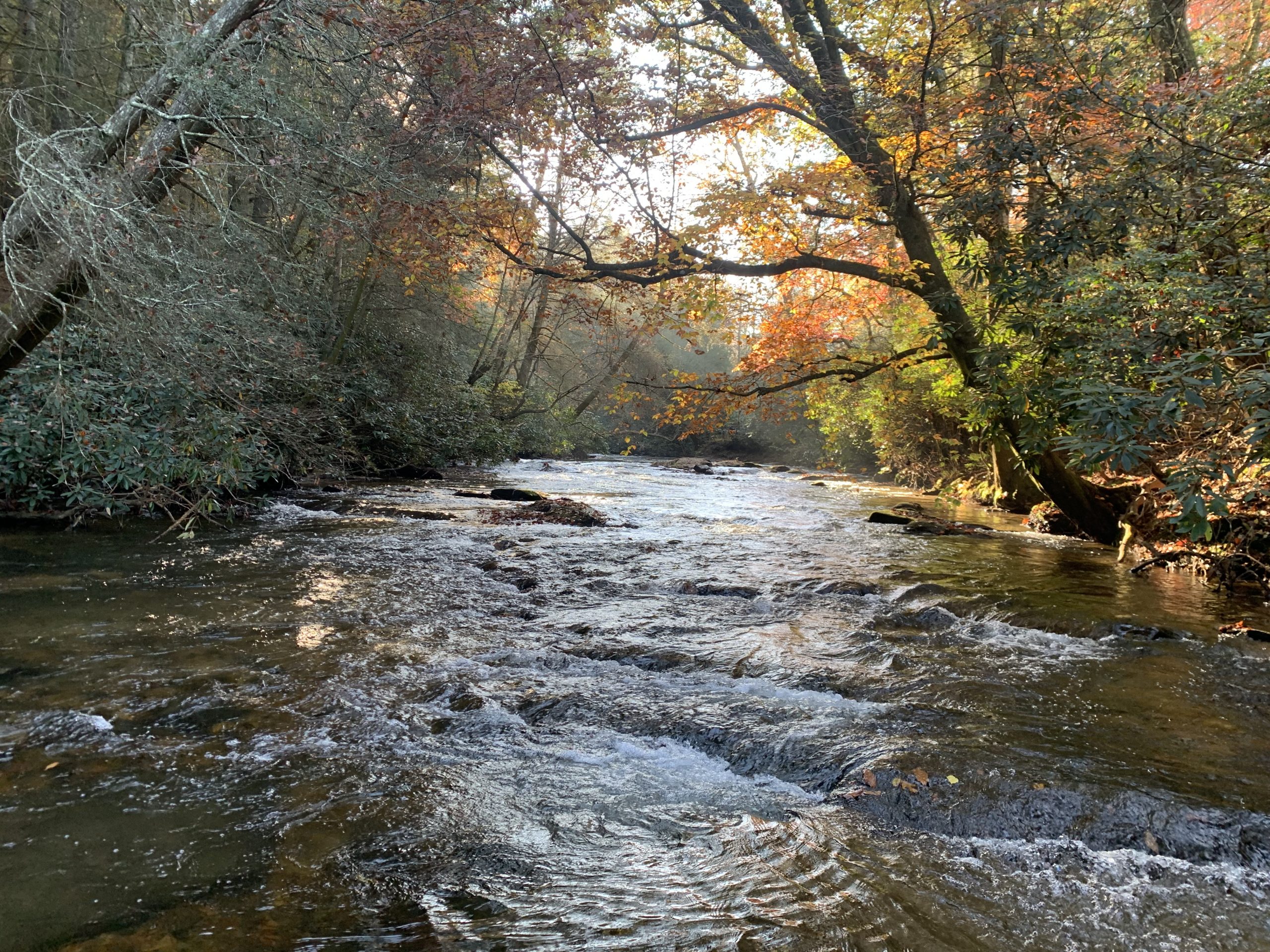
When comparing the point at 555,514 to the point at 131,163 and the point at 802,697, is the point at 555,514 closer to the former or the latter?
the point at 131,163

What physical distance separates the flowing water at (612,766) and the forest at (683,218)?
176cm

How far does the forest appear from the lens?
602 centimetres

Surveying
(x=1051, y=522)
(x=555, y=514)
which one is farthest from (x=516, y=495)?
(x=1051, y=522)

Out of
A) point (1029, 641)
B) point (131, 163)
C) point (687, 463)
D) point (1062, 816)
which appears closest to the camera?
point (1062, 816)

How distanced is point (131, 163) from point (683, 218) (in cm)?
644

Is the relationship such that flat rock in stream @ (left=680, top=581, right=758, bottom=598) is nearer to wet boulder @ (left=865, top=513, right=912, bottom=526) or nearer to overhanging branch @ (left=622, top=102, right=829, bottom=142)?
overhanging branch @ (left=622, top=102, right=829, bottom=142)

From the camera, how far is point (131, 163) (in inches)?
254

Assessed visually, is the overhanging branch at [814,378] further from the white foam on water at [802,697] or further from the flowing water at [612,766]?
the white foam on water at [802,697]

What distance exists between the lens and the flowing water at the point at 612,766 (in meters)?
2.59

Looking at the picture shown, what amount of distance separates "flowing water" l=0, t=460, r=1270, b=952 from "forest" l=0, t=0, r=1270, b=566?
176 cm

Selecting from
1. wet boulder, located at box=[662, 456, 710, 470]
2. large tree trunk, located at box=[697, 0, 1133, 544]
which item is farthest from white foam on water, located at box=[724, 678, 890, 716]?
wet boulder, located at box=[662, 456, 710, 470]

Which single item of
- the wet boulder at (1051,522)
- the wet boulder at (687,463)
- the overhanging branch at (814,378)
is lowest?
the wet boulder at (687,463)

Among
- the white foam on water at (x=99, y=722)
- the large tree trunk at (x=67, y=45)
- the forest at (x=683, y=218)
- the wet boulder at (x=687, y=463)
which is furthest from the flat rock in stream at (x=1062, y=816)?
the wet boulder at (x=687, y=463)

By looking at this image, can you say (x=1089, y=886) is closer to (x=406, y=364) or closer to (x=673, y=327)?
(x=673, y=327)
